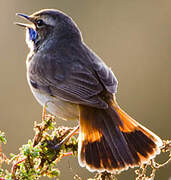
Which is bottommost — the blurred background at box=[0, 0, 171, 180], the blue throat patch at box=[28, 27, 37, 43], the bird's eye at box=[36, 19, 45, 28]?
the blurred background at box=[0, 0, 171, 180]

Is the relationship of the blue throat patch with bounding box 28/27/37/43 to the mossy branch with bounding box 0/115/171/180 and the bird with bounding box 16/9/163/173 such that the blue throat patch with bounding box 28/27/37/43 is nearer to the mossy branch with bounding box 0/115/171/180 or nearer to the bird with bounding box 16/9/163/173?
the bird with bounding box 16/9/163/173

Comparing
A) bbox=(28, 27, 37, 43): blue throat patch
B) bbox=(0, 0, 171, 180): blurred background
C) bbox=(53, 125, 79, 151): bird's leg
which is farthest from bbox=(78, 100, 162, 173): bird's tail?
bbox=(0, 0, 171, 180): blurred background

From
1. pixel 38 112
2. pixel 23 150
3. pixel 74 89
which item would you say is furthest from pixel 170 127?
pixel 23 150

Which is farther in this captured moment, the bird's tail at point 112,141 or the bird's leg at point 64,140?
the bird's tail at point 112,141

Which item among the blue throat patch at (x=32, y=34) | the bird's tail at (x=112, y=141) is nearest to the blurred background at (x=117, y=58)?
the blue throat patch at (x=32, y=34)

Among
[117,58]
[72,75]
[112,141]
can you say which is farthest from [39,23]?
[117,58]

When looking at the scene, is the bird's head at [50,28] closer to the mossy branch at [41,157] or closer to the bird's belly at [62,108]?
the bird's belly at [62,108]

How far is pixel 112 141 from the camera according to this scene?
4.63 meters

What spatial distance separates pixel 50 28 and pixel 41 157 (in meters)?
2.74

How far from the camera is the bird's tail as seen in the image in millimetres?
4398

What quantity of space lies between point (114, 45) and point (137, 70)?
2.49ft

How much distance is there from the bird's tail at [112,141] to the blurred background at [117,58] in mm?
3236

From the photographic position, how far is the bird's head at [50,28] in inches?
240

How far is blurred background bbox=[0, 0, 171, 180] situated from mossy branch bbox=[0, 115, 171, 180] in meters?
3.85
